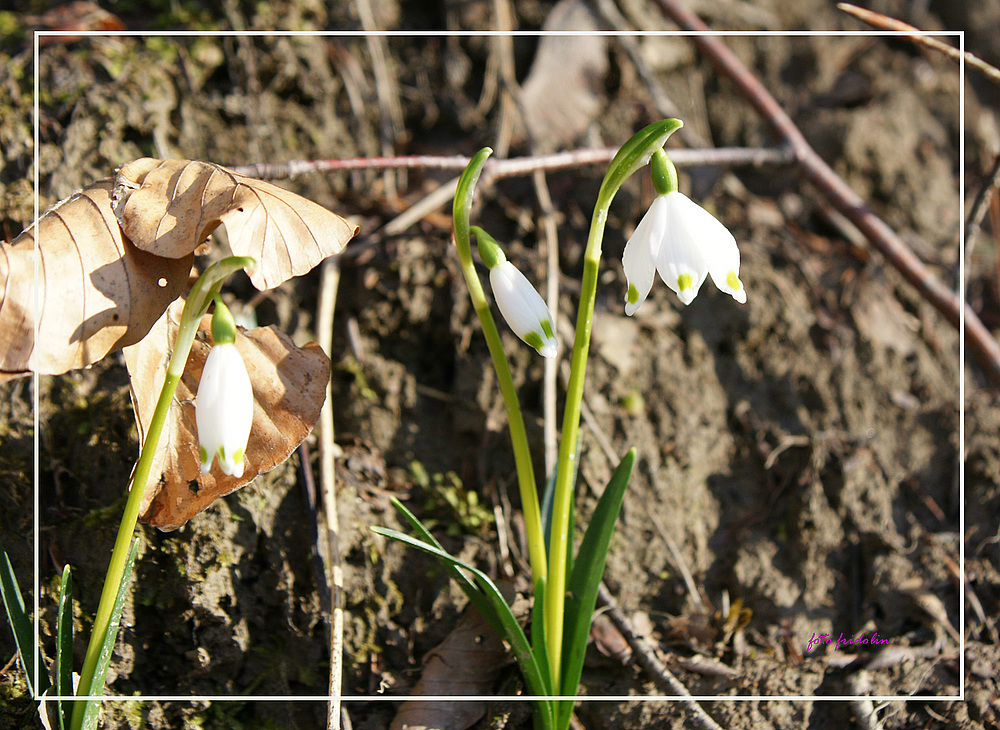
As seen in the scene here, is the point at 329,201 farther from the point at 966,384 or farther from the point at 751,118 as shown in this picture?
the point at 966,384

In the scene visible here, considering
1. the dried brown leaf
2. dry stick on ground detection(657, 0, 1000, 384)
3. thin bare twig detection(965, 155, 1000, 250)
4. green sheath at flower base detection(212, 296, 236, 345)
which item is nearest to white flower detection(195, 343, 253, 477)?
green sheath at flower base detection(212, 296, 236, 345)

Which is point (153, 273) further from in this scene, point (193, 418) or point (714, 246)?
point (714, 246)

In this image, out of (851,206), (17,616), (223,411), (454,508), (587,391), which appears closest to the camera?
(223,411)

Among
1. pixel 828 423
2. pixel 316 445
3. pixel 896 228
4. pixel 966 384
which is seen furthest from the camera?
pixel 896 228

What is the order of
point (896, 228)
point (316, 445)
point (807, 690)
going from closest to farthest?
point (807, 690), point (316, 445), point (896, 228)

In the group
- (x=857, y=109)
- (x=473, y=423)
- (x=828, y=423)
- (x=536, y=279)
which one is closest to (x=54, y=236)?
(x=473, y=423)

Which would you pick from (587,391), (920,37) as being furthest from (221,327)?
(920,37)

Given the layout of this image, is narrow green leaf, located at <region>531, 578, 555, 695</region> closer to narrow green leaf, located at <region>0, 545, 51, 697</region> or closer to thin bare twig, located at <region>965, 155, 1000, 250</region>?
narrow green leaf, located at <region>0, 545, 51, 697</region>
